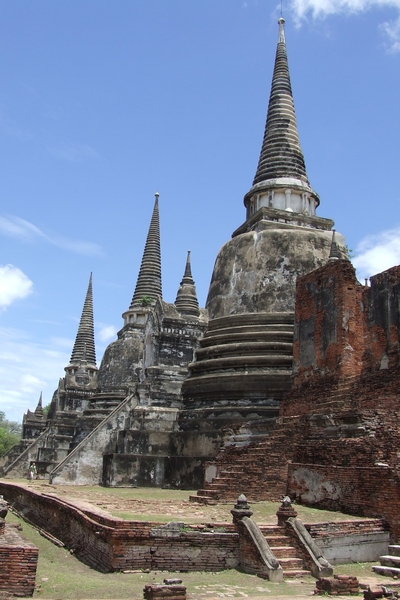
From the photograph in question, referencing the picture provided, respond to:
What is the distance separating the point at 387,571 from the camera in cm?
883

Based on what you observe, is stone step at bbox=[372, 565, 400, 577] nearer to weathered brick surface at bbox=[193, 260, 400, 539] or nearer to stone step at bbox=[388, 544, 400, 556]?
stone step at bbox=[388, 544, 400, 556]

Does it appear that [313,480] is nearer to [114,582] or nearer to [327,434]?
[327,434]

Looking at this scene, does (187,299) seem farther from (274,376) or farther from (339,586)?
(339,586)

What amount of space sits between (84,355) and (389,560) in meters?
36.3

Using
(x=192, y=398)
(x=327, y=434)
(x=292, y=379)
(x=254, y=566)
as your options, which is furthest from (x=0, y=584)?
(x=192, y=398)

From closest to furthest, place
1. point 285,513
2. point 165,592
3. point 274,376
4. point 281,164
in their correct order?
1. point 165,592
2. point 285,513
3. point 274,376
4. point 281,164

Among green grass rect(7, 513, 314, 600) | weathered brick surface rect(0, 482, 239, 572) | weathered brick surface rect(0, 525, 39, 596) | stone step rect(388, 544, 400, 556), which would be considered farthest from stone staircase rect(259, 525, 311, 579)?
weathered brick surface rect(0, 525, 39, 596)

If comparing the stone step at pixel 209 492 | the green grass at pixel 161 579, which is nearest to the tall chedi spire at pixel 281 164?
the stone step at pixel 209 492

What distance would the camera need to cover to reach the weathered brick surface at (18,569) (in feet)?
23.6

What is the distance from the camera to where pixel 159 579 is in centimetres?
812

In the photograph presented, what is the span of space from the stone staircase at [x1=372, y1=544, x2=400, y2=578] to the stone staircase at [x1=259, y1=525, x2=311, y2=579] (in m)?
1.06

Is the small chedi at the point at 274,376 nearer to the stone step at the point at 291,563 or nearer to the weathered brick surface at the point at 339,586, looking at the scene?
the stone step at the point at 291,563

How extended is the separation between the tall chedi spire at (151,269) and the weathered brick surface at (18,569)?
30093 mm

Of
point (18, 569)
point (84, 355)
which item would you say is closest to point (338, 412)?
point (18, 569)
